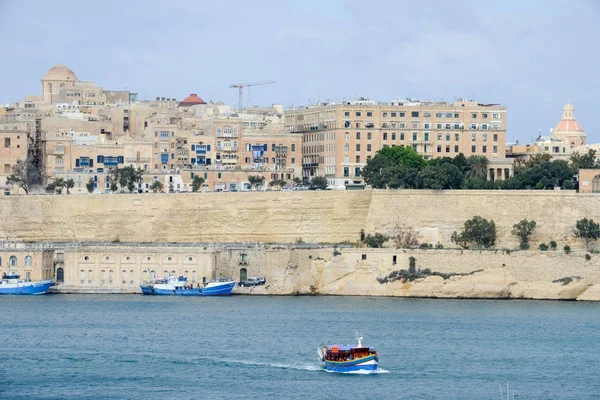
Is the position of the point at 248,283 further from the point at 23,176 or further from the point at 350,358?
the point at 350,358

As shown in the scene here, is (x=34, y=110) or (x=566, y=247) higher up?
(x=34, y=110)

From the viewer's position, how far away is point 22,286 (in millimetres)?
84438

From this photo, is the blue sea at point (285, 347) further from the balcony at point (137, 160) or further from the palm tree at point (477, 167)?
the balcony at point (137, 160)

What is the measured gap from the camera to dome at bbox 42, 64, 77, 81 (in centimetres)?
12912

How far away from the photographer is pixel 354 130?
109 metres

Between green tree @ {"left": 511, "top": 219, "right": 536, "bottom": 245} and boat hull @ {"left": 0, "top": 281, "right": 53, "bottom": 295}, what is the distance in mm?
23603

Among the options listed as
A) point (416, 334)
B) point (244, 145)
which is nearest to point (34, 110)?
point (244, 145)

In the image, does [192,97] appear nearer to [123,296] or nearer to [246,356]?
[123,296]

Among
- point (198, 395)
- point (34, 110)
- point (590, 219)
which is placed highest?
point (34, 110)

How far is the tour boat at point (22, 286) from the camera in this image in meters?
84.4

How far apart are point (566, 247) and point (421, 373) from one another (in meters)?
27.8

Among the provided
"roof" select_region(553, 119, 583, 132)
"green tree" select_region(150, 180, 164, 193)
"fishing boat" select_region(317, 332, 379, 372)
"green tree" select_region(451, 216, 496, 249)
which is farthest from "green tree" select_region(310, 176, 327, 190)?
"fishing boat" select_region(317, 332, 379, 372)

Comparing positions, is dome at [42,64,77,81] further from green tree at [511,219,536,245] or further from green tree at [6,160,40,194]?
green tree at [511,219,536,245]

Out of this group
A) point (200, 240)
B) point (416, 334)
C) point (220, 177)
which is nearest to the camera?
point (416, 334)
